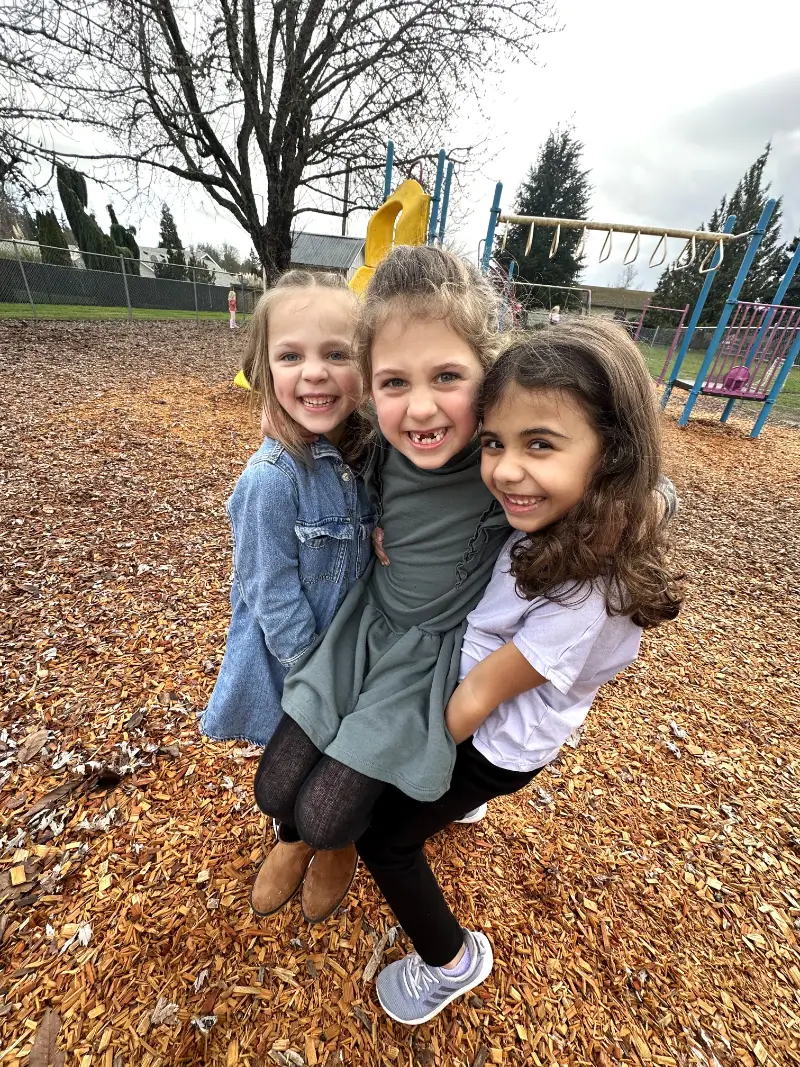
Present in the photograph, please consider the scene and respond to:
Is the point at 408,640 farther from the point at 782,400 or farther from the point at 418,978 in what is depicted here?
the point at 782,400

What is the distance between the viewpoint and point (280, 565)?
139cm

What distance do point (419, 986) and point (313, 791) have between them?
32.4 inches

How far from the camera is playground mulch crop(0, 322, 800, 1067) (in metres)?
1.44

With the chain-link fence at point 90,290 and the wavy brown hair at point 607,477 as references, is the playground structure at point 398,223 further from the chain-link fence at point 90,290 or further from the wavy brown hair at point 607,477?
the chain-link fence at point 90,290

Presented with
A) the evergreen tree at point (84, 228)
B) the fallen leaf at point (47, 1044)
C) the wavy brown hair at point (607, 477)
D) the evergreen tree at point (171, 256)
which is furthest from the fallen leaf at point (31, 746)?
the evergreen tree at point (84, 228)

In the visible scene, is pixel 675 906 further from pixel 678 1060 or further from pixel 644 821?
pixel 678 1060

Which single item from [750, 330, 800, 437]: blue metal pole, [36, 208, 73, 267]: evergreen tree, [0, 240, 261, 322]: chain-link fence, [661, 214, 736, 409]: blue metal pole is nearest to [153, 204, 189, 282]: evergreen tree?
[0, 240, 261, 322]: chain-link fence

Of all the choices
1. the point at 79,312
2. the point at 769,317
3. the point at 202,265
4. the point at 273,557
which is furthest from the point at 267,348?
the point at 202,265

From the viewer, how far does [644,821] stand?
2.11 meters

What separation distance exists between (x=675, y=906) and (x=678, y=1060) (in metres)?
0.46

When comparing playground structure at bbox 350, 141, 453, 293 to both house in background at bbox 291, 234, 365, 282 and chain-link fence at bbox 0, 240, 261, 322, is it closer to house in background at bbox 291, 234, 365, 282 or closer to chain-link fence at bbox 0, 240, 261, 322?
chain-link fence at bbox 0, 240, 261, 322

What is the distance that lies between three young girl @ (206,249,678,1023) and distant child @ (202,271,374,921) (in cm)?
3

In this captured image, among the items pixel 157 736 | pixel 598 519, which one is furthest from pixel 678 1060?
pixel 157 736

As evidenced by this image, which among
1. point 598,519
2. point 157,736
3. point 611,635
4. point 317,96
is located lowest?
point 157,736
